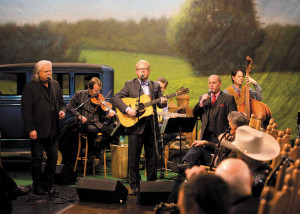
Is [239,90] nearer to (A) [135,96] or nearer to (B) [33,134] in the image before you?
(A) [135,96]

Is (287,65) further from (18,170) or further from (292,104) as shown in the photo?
(18,170)

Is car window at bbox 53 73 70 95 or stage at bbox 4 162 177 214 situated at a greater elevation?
car window at bbox 53 73 70 95

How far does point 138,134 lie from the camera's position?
5199 millimetres

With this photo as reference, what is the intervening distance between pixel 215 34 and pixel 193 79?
124 cm

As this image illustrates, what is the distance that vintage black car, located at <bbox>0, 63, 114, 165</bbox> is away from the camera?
23.0ft

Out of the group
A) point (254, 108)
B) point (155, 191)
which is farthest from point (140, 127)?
point (254, 108)

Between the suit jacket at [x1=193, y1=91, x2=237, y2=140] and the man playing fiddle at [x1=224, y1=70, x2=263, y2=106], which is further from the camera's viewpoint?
the man playing fiddle at [x1=224, y1=70, x2=263, y2=106]

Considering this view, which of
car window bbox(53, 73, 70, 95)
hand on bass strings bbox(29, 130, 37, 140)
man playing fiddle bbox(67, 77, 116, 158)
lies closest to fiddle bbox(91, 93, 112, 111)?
man playing fiddle bbox(67, 77, 116, 158)

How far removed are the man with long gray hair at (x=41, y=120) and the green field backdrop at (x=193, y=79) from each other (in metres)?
4.53

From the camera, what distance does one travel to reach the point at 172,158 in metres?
7.27

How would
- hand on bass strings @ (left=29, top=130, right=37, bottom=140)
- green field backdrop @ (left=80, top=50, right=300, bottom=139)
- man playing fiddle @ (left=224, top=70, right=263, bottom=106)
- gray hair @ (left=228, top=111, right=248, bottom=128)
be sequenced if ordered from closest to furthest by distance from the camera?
gray hair @ (left=228, top=111, right=248, bottom=128)
hand on bass strings @ (left=29, top=130, right=37, bottom=140)
man playing fiddle @ (left=224, top=70, right=263, bottom=106)
green field backdrop @ (left=80, top=50, right=300, bottom=139)

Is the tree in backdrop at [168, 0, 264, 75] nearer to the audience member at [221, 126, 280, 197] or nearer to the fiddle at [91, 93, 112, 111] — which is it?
the fiddle at [91, 93, 112, 111]

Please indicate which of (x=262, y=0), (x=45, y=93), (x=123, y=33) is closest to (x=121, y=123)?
(x=45, y=93)

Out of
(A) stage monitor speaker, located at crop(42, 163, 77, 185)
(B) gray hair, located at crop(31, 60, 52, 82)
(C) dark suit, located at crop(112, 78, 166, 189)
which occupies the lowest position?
(A) stage monitor speaker, located at crop(42, 163, 77, 185)
